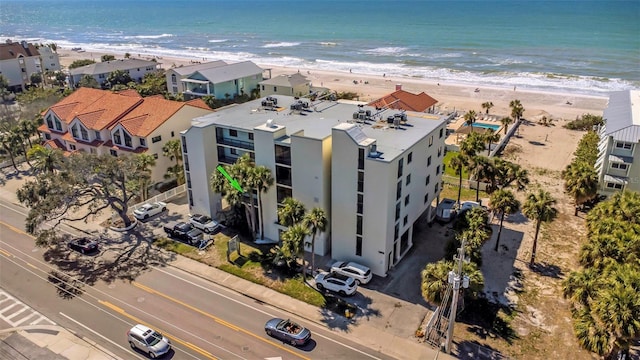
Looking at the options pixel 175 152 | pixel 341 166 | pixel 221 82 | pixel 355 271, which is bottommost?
pixel 355 271

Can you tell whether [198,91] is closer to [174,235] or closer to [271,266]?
[174,235]

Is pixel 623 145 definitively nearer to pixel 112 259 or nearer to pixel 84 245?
pixel 112 259

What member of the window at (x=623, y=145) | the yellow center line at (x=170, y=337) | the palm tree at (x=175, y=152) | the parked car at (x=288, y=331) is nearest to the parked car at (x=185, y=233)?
the yellow center line at (x=170, y=337)

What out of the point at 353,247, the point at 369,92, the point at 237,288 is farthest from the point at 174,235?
the point at 369,92

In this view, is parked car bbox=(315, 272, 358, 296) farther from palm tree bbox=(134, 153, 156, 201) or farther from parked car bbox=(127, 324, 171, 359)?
palm tree bbox=(134, 153, 156, 201)

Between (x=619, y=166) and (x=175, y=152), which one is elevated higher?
(x=175, y=152)

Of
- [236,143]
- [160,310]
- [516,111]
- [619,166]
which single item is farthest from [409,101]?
[160,310]
